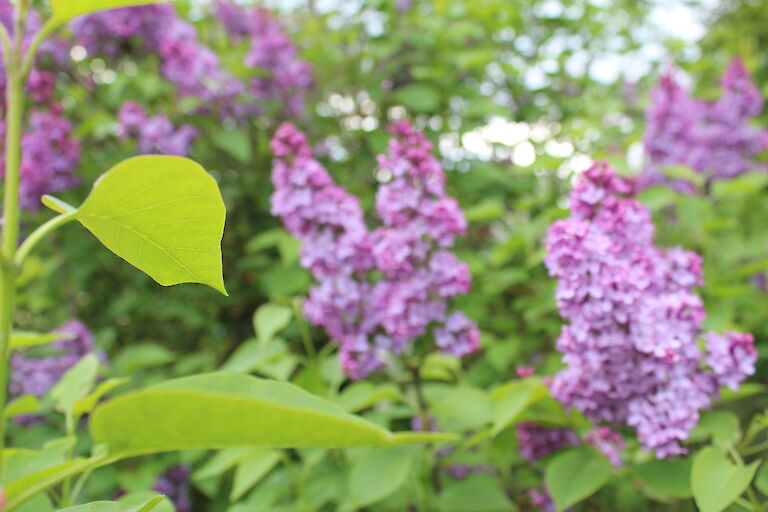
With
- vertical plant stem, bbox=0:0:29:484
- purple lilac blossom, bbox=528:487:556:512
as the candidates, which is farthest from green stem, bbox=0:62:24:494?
purple lilac blossom, bbox=528:487:556:512

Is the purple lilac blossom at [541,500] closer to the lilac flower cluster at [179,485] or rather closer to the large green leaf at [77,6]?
the lilac flower cluster at [179,485]

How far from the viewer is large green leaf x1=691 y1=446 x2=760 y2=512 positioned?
0.98 m

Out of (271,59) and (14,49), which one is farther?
(271,59)

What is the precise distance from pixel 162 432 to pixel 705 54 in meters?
6.70

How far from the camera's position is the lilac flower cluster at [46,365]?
220cm

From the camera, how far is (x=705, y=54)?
6117 mm

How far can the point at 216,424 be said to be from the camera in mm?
465

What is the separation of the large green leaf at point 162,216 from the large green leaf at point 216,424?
0.67 ft

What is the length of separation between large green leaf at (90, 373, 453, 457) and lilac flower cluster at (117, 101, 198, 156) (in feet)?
6.89

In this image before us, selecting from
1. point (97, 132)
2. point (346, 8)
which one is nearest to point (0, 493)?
point (97, 132)

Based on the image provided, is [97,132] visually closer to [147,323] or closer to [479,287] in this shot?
[147,323]

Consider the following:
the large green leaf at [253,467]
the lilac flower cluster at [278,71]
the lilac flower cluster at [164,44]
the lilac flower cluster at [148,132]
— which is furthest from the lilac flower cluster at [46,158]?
the large green leaf at [253,467]

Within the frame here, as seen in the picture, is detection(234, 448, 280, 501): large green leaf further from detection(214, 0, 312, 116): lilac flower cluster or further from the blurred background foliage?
detection(214, 0, 312, 116): lilac flower cluster

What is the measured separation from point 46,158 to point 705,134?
261 cm
